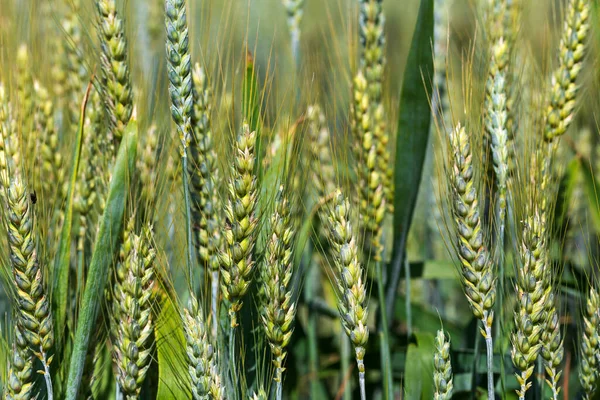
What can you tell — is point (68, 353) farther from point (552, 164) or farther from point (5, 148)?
point (552, 164)

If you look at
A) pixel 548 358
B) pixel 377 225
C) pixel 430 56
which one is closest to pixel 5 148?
pixel 377 225

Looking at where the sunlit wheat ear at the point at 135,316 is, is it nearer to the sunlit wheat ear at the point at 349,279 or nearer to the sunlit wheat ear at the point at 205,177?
the sunlit wheat ear at the point at 205,177

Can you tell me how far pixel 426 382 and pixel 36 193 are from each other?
890 millimetres

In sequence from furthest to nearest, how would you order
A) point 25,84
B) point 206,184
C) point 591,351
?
point 25,84 → point 206,184 → point 591,351

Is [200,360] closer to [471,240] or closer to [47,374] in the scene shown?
[47,374]

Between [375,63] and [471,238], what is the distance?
0.63 m

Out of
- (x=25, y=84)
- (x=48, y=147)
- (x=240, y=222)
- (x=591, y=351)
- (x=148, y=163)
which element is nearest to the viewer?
(x=240, y=222)

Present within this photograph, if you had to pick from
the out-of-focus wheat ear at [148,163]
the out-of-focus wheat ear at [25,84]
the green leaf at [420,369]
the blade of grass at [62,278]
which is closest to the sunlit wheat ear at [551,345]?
the green leaf at [420,369]

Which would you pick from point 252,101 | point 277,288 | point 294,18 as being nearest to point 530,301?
point 277,288

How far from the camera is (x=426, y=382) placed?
1570 millimetres

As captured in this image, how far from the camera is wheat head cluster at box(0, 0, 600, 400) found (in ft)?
4.10

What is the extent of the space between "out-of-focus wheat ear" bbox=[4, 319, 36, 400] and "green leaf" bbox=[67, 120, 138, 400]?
0.07 metres

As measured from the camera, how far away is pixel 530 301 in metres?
1.24

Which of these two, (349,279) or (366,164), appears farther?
(366,164)
